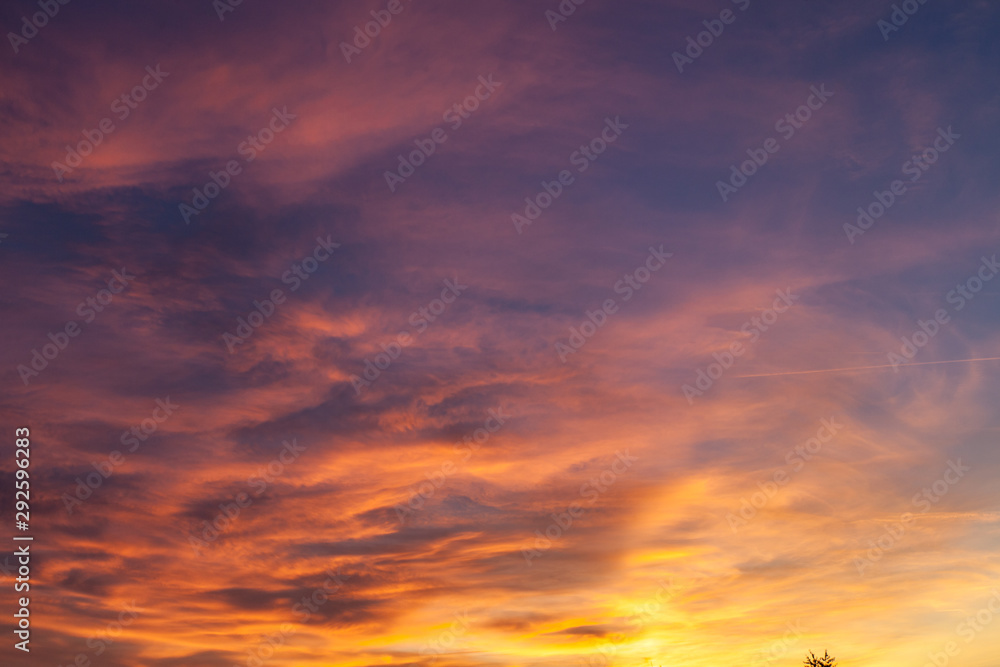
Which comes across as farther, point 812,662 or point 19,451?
point 812,662

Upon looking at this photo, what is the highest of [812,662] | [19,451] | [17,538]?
[19,451]

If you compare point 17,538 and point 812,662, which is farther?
point 812,662

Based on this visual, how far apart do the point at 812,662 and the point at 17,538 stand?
92962 millimetres

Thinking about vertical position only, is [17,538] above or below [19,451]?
below

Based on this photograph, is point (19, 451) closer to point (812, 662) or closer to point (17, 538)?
point (17, 538)

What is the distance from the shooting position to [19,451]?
121ft

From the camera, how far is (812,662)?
83.7 m

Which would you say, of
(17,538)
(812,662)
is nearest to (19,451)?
(17,538)

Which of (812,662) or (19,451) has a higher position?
(19,451)

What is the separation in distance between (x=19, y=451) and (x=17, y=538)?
518cm
